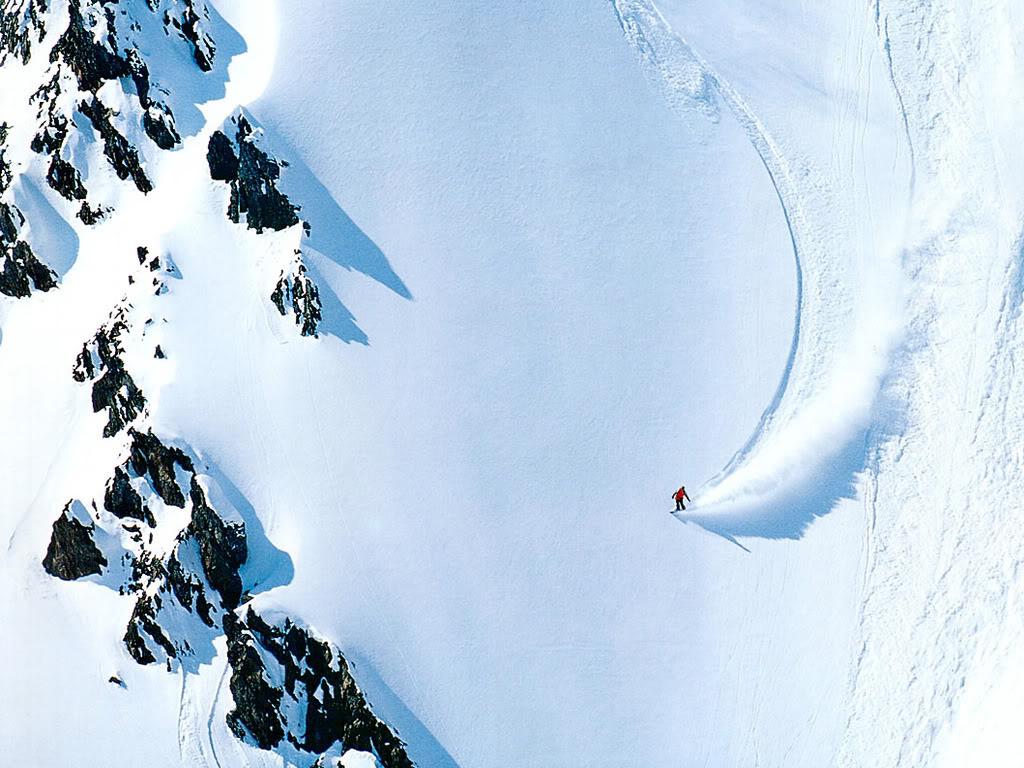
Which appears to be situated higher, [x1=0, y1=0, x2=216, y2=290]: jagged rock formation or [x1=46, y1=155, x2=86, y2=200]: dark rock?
[x1=0, y1=0, x2=216, y2=290]: jagged rock formation

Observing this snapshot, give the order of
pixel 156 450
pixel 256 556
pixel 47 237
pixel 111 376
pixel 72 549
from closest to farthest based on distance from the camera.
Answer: pixel 256 556 → pixel 156 450 → pixel 72 549 → pixel 111 376 → pixel 47 237

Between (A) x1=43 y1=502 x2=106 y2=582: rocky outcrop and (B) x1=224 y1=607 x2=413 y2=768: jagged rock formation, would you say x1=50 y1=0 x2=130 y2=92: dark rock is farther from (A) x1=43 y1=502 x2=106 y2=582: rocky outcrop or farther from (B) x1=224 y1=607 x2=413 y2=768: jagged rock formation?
(B) x1=224 y1=607 x2=413 y2=768: jagged rock formation

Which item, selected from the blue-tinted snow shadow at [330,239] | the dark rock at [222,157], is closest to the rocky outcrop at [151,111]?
the dark rock at [222,157]

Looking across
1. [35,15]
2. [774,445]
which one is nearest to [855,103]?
[774,445]

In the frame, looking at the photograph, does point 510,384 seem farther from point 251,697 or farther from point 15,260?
point 15,260

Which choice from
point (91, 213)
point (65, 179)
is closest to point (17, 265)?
point (91, 213)

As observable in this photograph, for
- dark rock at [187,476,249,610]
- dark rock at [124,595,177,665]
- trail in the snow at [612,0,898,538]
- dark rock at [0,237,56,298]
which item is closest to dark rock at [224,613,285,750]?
dark rock at [187,476,249,610]

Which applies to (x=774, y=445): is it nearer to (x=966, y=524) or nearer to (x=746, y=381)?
(x=746, y=381)
